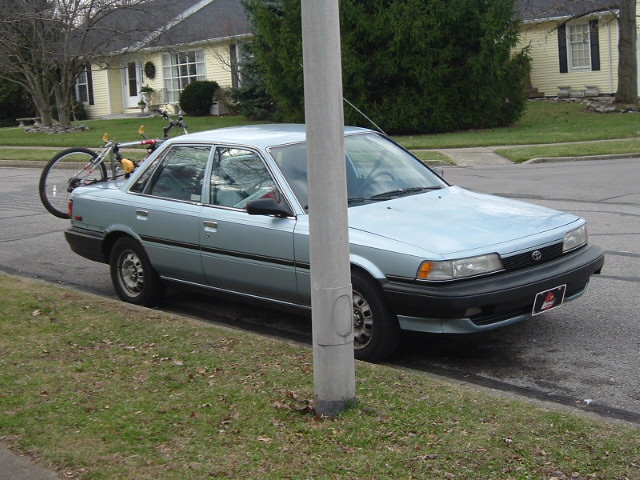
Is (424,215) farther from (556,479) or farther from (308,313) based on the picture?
(556,479)

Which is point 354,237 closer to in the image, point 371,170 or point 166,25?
point 371,170

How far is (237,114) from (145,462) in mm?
33322

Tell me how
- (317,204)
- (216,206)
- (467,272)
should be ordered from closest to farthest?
1. (317,204)
2. (467,272)
3. (216,206)

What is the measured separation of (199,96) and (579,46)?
16448 millimetres

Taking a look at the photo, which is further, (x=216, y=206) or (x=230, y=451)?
(x=216, y=206)

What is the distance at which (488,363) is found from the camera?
19.7 ft

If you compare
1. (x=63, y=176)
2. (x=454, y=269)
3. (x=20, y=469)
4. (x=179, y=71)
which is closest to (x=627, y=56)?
(x=179, y=71)

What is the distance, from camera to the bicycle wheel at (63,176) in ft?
35.4

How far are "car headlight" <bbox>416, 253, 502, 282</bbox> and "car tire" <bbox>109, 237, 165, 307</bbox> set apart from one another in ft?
9.49

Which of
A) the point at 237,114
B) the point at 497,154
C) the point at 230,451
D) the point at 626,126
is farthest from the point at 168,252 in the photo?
the point at 237,114

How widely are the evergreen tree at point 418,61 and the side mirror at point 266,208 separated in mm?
20902

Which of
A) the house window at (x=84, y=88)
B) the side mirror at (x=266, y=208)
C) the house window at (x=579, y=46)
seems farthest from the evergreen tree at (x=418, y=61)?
the side mirror at (x=266, y=208)

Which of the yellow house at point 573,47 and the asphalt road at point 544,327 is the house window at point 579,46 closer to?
the yellow house at point 573,47

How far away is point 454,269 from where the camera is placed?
5.54 meters
